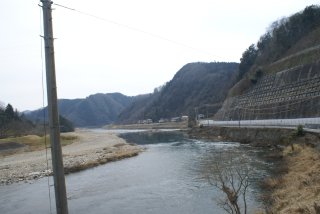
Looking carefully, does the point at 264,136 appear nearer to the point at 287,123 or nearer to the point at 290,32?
the point at 287,123

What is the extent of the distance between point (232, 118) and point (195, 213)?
5968 centimetres

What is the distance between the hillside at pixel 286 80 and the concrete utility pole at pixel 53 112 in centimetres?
3995

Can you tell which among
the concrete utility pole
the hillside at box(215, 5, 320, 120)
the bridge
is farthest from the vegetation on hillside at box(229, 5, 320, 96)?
the concrete utility pole

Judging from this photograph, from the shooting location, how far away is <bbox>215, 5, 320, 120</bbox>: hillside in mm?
46781

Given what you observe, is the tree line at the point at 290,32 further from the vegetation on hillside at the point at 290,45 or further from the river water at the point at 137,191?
the river water at the point at 137,191

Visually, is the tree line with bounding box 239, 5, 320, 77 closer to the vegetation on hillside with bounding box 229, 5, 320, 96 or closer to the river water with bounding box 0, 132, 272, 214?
the vegetation on hillside with bounding box 229, 5, 320, 96

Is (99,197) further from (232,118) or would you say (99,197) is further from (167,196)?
(232,118)

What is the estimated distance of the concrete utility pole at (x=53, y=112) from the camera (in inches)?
189

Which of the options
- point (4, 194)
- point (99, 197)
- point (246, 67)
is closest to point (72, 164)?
point (4, 194)

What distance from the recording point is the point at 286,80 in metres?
55.1

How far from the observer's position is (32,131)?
8700cm

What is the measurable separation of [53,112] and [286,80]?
54.3 m

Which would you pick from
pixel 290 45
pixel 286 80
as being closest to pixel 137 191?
pixel 286 80

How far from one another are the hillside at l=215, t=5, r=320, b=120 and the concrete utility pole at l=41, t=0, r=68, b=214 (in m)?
40.0
